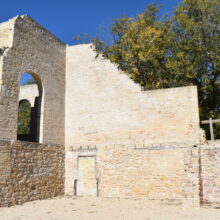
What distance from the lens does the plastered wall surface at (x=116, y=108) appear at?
1212cm

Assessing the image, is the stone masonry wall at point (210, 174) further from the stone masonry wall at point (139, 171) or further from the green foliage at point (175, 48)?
the green foliage at point (175, 48)

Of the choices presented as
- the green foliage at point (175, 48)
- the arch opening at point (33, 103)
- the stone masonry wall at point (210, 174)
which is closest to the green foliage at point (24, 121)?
the arch opening at point (33, 103)

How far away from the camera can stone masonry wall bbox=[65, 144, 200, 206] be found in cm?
1155

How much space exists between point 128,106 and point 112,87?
1.30 metres

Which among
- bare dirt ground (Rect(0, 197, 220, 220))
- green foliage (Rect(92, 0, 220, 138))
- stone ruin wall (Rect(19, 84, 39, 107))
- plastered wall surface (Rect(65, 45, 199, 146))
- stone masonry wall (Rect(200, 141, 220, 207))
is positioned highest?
green foliage (Rect(92, 0, 220, 138))

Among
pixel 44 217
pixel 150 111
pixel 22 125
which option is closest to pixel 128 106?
pixel 150 111

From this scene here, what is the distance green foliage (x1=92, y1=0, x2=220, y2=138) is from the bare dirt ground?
735cm

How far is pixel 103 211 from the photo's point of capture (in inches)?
371

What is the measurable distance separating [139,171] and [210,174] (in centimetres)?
301

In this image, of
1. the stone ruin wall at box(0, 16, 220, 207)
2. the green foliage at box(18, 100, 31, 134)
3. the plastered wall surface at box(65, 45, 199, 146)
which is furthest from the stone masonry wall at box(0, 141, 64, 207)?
the green foliage at box(18, 100, 31, 134)

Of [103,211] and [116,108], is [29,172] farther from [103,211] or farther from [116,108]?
[116,108]

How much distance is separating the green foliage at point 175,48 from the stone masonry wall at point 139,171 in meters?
4.85

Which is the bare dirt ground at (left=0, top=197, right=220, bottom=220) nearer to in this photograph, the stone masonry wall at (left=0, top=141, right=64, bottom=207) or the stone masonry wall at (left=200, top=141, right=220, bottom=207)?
the stone masonry wall at (left=0, top=141, right=64, bottom=207)

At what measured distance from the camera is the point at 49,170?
1273 centimetres
